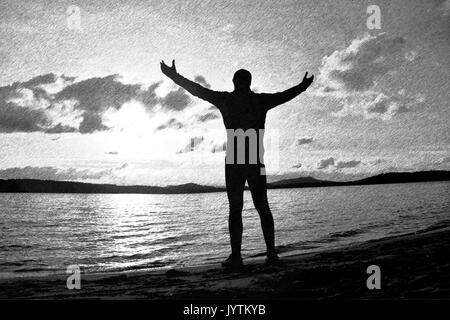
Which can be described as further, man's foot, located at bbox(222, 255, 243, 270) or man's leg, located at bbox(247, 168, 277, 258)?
man's foot, located at bbox(222, 255, 243, 270)

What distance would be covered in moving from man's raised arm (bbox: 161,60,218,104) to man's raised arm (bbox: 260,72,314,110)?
2.26ft

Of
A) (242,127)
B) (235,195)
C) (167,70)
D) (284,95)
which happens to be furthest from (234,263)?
(167,70)

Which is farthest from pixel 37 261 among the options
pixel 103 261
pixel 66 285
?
pixel 66 285

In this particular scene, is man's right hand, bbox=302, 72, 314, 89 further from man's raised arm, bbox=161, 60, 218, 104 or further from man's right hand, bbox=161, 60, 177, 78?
man's right hand, bbox=161, 60, 177, 78

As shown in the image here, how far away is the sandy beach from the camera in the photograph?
4320mm

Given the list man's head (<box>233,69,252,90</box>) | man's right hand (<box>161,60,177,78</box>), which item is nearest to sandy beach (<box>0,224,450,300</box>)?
man's head (<box>233,69,252,90</box>)

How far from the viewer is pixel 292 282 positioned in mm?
4758

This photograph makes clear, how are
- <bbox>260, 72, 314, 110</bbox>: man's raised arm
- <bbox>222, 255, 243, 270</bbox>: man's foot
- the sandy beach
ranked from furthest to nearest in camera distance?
<bbox>222, 255, 243, 270</bbox>: man's foot
<bbox>260, 72, 314, 110</bbox>: man's raised arm
the sandy beach

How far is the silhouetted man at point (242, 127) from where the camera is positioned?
17.6 feet

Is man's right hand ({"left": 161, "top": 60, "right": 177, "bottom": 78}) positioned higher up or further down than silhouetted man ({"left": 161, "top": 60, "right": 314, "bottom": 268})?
higher up

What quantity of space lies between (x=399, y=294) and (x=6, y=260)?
15.0 metres

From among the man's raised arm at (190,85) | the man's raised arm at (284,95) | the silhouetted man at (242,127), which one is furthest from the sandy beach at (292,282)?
the man's raised arm at (190,85)

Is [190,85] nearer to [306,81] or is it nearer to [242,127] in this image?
[242,127]

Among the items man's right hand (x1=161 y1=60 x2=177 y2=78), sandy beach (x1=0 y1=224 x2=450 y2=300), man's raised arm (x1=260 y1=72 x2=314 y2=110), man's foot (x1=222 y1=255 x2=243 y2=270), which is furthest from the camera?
man's foot (x1=222 y1=255 x2=243 y2=270)
